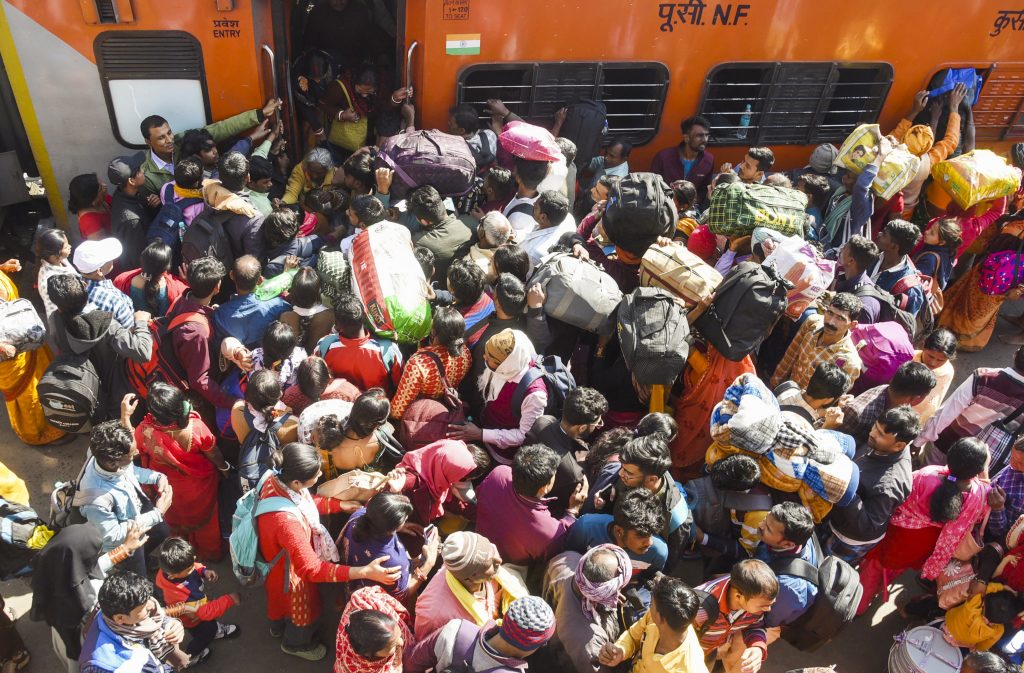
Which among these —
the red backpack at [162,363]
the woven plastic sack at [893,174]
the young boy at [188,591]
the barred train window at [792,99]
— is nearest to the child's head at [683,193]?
the barred train window at [792,99]

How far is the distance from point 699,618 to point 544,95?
413 centimetres

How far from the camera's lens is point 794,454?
11.4 ft

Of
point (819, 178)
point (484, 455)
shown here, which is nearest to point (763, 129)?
point (819, 178)

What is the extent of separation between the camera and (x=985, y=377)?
421cm

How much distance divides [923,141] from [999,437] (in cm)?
269

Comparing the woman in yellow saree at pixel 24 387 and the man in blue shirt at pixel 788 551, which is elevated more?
the man in blue shirt at pixel 788 551

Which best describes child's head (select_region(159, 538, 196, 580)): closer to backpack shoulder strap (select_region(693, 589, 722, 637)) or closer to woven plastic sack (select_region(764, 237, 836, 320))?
backpack shoulder strap (select_region(693, 589, 722, 637))

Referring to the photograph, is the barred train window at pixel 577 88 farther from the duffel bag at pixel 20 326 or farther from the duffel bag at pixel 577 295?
the duffel bag at pixel 20 326

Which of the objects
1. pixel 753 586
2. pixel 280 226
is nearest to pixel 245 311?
pixel 280 226

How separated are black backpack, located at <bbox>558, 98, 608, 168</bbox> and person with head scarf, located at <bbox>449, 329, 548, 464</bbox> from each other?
8.00 feet

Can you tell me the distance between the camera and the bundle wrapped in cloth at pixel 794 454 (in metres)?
3.46

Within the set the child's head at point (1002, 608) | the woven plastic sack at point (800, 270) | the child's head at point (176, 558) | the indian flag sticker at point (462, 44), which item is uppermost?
the indian flag sticker at point (462, 44)

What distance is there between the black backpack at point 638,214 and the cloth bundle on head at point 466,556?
2.28m

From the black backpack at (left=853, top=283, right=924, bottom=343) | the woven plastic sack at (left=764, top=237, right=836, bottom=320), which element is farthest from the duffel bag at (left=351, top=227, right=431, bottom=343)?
the black backpack at (left=853, top=283, right=924, bottom=343)
